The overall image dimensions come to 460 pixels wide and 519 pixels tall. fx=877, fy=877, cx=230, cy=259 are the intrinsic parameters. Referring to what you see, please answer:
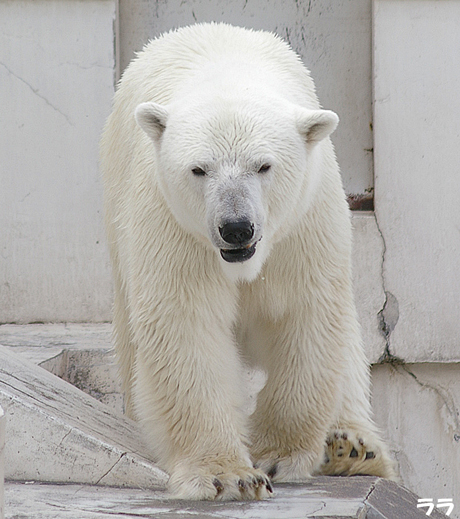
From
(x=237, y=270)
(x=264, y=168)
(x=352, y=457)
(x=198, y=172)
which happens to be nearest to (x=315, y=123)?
(x=264, y=168)

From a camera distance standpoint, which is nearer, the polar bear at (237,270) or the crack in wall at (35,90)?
the polar bear at (237,270)

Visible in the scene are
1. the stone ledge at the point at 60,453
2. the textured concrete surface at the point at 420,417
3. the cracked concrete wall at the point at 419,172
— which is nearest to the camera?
the stone ledge at the point at 60,453

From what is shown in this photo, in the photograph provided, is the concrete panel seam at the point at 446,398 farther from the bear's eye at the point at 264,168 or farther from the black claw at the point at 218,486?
the bear's eye at the point at 264,168

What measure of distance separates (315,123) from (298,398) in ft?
2.88

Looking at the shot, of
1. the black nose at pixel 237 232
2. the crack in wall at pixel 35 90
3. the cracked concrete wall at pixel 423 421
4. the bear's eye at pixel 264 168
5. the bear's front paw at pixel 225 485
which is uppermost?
the crack in wall at pixel 35 90

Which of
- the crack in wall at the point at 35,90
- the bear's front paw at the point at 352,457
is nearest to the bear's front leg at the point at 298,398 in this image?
the bear's front paw at the point at 352,457

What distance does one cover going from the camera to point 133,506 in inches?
96.7

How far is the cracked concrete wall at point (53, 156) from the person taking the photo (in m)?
4.87

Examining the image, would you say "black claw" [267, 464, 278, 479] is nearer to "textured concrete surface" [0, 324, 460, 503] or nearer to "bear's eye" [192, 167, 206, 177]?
"bear's eye" [192, 167, 206, 177]

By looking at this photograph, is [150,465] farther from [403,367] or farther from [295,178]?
[403,367]

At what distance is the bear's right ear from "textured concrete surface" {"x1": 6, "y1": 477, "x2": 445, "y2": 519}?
1.06 m

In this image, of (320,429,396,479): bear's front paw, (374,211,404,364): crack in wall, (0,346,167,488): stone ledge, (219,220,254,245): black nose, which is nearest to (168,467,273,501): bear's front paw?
(0,346,167,488): stone ledge

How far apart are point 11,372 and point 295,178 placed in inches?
49.7

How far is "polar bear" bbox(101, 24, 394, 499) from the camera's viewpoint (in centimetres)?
241
